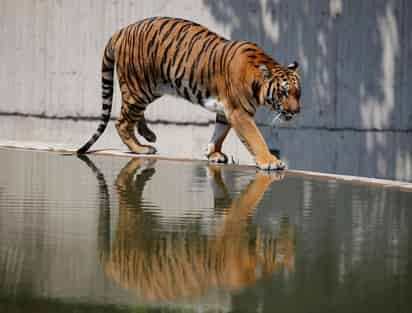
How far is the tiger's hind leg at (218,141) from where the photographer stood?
828 centimetres

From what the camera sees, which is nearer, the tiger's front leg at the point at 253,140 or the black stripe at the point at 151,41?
the tiger's front leg at the point at 253,140

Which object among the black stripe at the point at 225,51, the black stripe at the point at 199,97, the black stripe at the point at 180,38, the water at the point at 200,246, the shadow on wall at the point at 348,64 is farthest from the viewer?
the shadow on wall at the point at 348,64

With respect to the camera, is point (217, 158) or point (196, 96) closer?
point (217, 158)

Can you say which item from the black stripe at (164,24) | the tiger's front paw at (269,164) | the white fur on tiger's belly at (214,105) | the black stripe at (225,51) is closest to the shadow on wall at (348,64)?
the black stripe at (164,24)

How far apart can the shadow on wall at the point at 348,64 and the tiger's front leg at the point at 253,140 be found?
8.25 feet

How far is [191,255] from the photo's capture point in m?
3.53

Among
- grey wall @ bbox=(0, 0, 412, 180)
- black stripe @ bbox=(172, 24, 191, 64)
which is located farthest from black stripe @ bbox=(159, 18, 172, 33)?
grey wall @ bbox=(0, 0, 412, 180)

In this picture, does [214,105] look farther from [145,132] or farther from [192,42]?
[145,132]

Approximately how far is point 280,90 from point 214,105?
0.71 m

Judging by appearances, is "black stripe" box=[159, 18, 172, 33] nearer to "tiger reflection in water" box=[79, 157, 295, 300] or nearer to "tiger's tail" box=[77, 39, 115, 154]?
"tiger's tail" box=[77, 39, 115, 154]

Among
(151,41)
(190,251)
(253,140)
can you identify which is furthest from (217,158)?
(190,251)

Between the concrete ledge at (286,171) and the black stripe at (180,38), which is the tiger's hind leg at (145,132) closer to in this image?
the concrete ledge at (286,171)

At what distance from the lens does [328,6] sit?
34.1ft

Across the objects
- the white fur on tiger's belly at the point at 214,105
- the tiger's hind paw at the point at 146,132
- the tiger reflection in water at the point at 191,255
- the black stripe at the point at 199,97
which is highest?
the black stripe at the point at 199,97
